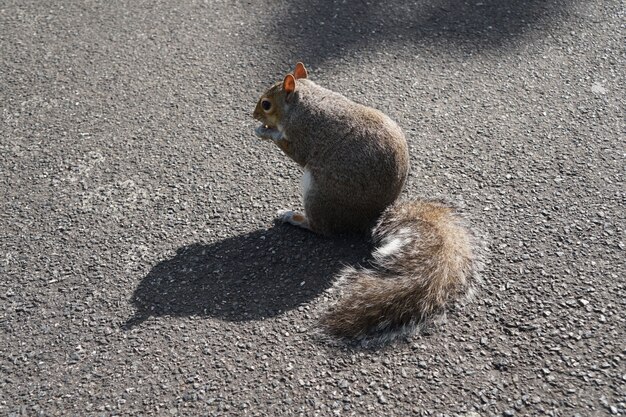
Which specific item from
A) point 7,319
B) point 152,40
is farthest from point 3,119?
point 7,319

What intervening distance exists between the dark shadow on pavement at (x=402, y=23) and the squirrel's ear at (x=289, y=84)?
114cm

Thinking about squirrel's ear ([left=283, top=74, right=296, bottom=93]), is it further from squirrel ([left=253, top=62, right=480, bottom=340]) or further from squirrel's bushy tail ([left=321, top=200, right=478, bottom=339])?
squirrel's bushy tail ([left=321, top=200, right=478, bottom=339])

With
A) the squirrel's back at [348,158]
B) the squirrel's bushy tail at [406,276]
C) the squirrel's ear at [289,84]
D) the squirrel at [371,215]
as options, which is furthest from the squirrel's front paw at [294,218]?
the squirrel's ear at [289,84]

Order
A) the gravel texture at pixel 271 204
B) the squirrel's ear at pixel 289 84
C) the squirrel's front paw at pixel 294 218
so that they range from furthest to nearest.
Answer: the squirrel's front paw at pixel 294 218
the squirrel's ear at pixel 289 84
the gravel texture at pixel 271 204

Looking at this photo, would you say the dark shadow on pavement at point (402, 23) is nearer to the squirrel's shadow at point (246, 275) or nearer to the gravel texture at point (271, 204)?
the gravel texture at point (271, 204)

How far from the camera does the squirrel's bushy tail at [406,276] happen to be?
2.08 m

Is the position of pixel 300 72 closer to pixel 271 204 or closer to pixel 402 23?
pixel 271 204

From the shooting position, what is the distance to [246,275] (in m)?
2.41

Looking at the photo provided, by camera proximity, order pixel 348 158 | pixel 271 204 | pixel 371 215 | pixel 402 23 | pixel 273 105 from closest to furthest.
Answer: pixel 348 158
pixel 371 215
pixel 273 105
pixel 271 204
pixel 402 23

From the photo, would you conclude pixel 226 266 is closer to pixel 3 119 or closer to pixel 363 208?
pixel 363 208

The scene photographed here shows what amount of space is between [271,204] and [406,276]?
0.85 m

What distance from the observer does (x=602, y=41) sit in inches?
142

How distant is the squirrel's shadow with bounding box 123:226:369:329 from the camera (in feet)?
7.48

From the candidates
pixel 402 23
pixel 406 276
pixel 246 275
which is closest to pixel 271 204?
pixel 246 275
